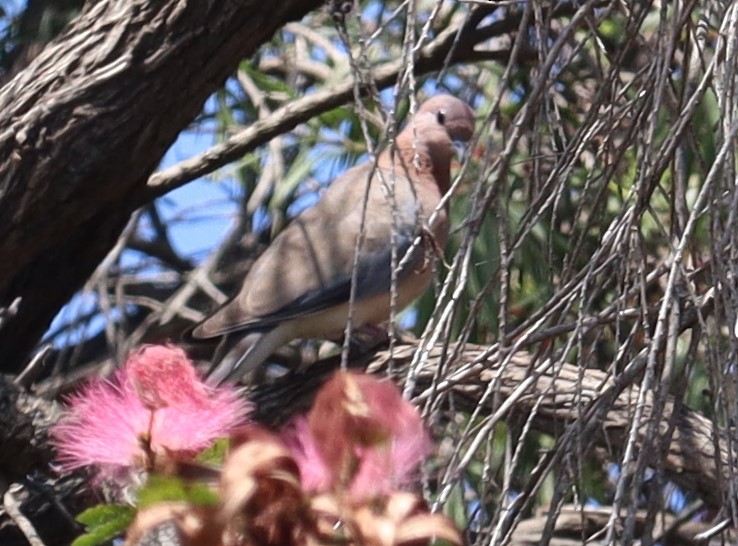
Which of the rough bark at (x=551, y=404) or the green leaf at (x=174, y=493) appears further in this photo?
the rough bark at (x=551, y=404)

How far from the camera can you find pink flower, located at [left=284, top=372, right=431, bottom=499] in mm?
984

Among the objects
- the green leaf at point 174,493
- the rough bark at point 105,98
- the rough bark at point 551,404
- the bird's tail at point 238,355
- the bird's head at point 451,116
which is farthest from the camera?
the bird's head at point 451,116

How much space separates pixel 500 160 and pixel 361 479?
557 millimetres

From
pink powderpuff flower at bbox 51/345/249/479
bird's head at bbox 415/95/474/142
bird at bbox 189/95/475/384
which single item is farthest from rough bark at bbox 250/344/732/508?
bird's head at bbox 415/95/474/142

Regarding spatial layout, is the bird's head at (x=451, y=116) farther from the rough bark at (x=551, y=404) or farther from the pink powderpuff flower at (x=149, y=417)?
the pink powderpuff flower at (x=149, y=417)

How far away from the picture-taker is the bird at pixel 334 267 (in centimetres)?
358

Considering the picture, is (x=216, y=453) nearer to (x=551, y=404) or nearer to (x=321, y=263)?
(x=551, y=404)

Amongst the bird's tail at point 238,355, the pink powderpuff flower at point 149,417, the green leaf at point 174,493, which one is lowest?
the bird's tail at point 238,355

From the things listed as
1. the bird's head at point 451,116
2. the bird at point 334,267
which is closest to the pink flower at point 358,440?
the bird at point 334,267

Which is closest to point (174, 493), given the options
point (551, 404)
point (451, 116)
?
point (551, 404)

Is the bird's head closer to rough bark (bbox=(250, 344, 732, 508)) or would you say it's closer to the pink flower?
rough bark (bbox=(250, 344, 732, 508))

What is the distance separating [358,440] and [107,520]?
221 millimetres

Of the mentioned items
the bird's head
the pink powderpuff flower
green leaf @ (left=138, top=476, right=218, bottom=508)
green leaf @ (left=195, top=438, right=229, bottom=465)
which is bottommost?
the bird's head

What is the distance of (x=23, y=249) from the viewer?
10.1ft
